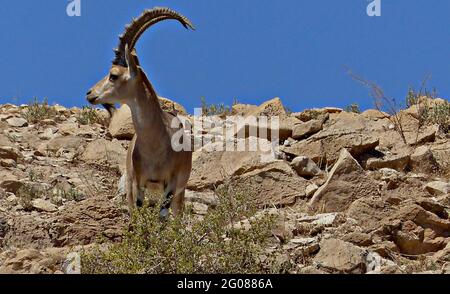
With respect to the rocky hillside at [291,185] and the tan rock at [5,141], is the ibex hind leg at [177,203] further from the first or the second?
the tan rock at [5,141]

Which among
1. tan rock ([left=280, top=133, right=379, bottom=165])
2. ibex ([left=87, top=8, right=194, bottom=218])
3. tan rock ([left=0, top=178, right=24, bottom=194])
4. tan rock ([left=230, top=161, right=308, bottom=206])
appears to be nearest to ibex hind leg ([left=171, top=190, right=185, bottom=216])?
ibex ([left=87, top=8, right=194, bottom=218])

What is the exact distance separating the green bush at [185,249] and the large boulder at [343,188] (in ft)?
7.17

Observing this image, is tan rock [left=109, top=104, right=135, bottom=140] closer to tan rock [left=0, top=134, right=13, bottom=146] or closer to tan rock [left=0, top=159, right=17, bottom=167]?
tan rock [left=0, top=134, right=13, bottom=146]

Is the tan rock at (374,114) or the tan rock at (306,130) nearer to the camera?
the tan rock at (306,130)

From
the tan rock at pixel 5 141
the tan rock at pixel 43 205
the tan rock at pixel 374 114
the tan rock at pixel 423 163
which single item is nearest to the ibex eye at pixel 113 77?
the tan rock at pixel 43 205

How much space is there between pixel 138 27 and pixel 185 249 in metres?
3.42

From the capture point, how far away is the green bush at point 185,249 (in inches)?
328

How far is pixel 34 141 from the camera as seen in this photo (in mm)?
14680

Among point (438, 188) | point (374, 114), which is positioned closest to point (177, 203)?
point (438, 188)

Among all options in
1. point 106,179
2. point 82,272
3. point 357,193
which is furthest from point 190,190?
point 82,272

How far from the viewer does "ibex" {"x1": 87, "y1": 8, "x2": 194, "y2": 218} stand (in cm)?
1059

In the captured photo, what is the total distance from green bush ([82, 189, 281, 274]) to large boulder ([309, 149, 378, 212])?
2187 mm

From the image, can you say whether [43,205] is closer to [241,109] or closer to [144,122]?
[144,122]

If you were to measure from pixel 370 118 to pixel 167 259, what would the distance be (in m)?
7.44
